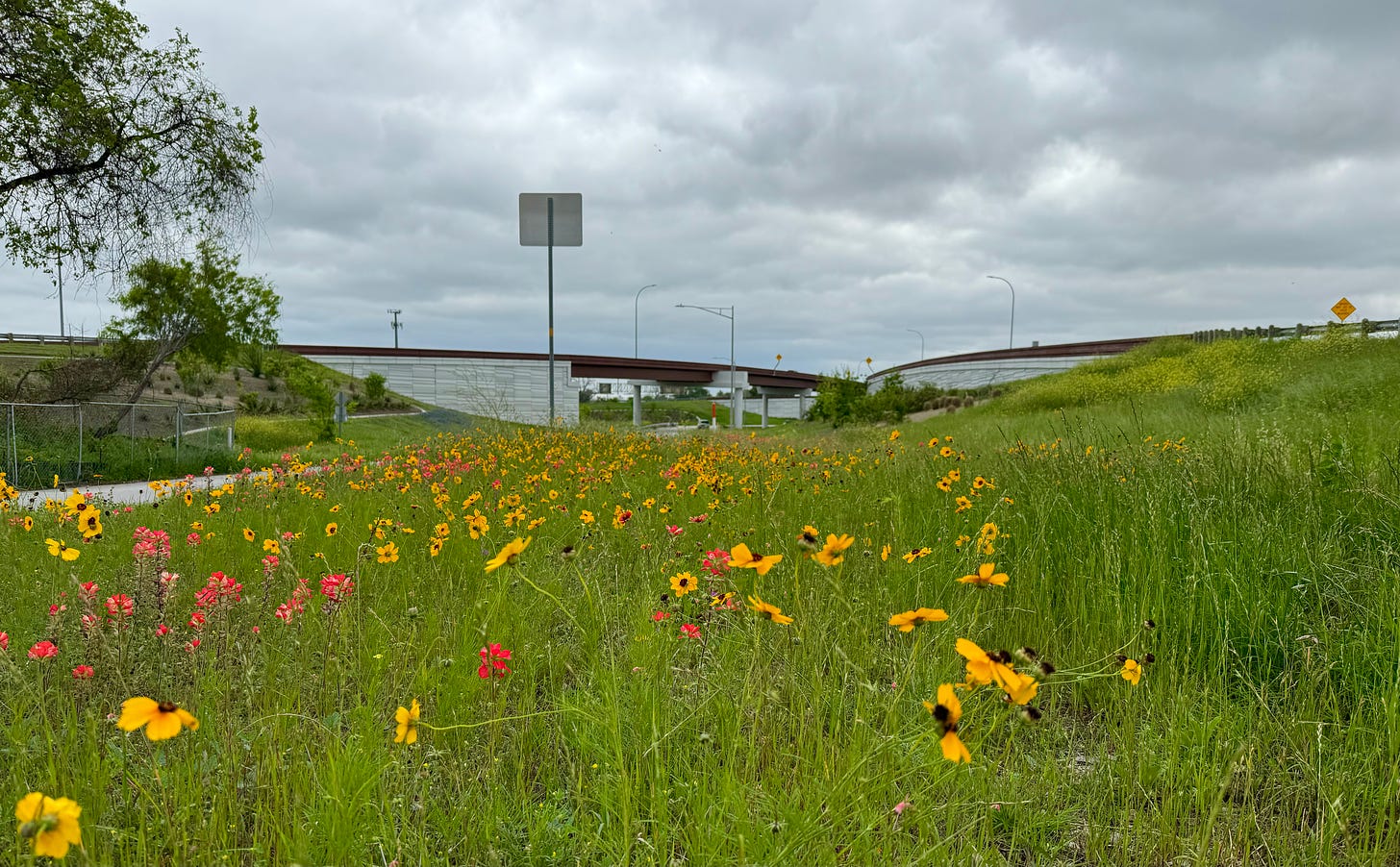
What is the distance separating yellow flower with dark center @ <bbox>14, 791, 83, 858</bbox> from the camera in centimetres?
78

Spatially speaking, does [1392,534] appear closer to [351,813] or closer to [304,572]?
[351,813]

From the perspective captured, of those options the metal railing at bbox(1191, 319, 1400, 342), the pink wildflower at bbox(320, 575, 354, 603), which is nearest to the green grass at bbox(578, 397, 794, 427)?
the metal railing at bbox(1191, 319, 1400, 342)

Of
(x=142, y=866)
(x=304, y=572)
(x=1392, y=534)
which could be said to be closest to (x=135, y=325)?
(x=304, y=572)

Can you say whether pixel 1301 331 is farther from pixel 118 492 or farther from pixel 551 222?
pixel 118 492

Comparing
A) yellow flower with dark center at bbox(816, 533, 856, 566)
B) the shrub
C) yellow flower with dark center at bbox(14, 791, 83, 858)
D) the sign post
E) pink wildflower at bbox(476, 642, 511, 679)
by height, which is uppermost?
the sign post

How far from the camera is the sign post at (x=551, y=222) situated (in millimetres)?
13047

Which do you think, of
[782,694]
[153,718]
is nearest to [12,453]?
[782,694]

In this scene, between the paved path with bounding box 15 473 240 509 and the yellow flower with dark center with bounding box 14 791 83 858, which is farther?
the paved path with bounding box 15 473 240 509

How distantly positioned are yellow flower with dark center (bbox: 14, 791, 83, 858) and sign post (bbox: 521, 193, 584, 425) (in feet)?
40.8

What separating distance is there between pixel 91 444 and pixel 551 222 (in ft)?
29.4

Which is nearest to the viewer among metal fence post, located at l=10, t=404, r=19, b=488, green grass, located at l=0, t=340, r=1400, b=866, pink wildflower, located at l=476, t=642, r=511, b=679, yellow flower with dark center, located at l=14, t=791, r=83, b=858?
yellow flower with dark center, located at l=14, t=791, r=83, b=858

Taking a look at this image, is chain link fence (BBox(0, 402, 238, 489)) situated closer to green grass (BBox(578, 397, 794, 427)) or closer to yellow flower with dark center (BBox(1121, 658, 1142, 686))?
yellow flower with dark center (BBox(1121, 658, 1142, 686))

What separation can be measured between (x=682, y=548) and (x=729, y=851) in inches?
98.2

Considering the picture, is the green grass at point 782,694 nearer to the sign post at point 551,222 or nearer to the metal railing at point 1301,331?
the sign post at point 551,222
